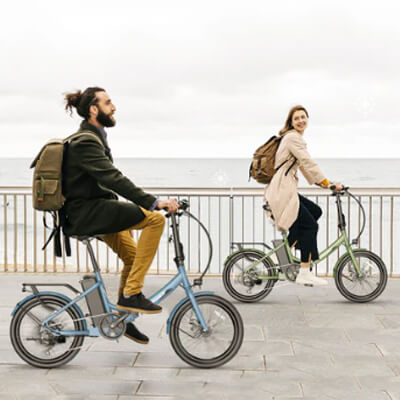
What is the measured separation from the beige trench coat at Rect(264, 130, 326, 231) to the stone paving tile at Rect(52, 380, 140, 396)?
2274mm

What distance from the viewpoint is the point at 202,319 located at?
12.0ft

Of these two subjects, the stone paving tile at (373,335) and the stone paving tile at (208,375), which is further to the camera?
the stone paving tile at (373,335)

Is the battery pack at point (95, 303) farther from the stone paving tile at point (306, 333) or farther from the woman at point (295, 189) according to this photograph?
the woman at point (295, 189)

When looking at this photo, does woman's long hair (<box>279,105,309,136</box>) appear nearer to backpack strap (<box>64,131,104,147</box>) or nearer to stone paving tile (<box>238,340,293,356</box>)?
stone paving tile (<box>238,340,293,356</box>)

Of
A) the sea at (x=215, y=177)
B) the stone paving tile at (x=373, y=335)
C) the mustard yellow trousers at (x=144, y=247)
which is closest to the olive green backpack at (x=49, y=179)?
the mustard yellow trousers at (x=144, y=247)

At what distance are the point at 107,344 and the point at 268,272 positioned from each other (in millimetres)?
1749

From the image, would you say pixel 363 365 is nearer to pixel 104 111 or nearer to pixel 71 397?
pixel 71 397

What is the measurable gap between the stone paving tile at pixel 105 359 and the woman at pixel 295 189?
1.88 metres

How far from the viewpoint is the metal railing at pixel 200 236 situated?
6621 millimetres

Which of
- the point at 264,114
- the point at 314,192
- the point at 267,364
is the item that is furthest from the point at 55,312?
the point at 264,114

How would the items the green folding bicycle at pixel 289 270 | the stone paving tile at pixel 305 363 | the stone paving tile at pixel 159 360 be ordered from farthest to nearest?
the green folding bicycle at pixel 289 270, the stone paving tile at pixel 159 360, the stone paving tile at pixel 305 363

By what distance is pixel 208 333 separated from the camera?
12.1 ft

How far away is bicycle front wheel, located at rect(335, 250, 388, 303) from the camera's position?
219 inches

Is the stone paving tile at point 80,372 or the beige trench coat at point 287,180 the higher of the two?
the beige trench coat at point 287,180
